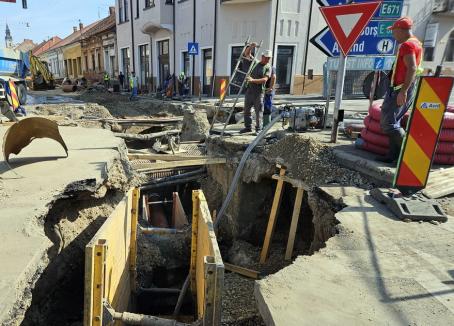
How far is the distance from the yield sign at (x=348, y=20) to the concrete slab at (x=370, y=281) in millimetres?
2866

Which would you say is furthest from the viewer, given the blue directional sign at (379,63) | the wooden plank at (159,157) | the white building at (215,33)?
the white building at (215,33)

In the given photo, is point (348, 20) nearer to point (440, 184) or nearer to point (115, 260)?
point (440, 184)

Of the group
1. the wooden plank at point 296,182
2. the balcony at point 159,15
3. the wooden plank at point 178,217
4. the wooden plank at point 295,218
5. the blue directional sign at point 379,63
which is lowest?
the wooden plank at point 178,217

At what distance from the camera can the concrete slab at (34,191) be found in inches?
87.6

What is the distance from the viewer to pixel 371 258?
2.65m

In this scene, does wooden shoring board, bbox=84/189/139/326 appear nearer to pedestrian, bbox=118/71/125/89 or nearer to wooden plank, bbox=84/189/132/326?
wooden plank, bbox=84/189/132/326

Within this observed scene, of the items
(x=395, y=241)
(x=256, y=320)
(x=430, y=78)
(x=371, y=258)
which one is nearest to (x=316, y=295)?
(x=371, y=258)

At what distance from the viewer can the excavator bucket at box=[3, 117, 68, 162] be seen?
4375mm

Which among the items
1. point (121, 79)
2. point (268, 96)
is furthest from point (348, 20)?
point (121, 79)

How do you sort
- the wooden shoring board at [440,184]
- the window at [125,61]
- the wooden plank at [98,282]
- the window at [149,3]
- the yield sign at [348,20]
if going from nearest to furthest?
1. the wooden plank at [98,282]
2. the wooden shoring board at [440,184]
3. the yield sign at [348,20]
4. the window at [149,3]
5. the window at [125,61]

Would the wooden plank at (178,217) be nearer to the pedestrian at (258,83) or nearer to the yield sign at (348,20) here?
the pedestrian at (258,83)

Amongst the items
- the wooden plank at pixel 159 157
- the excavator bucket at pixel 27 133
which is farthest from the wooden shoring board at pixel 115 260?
the wooden plank at pixel 159 157

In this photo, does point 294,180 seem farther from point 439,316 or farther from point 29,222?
point 29,222

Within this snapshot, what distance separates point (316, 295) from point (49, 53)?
60302 millimetres
